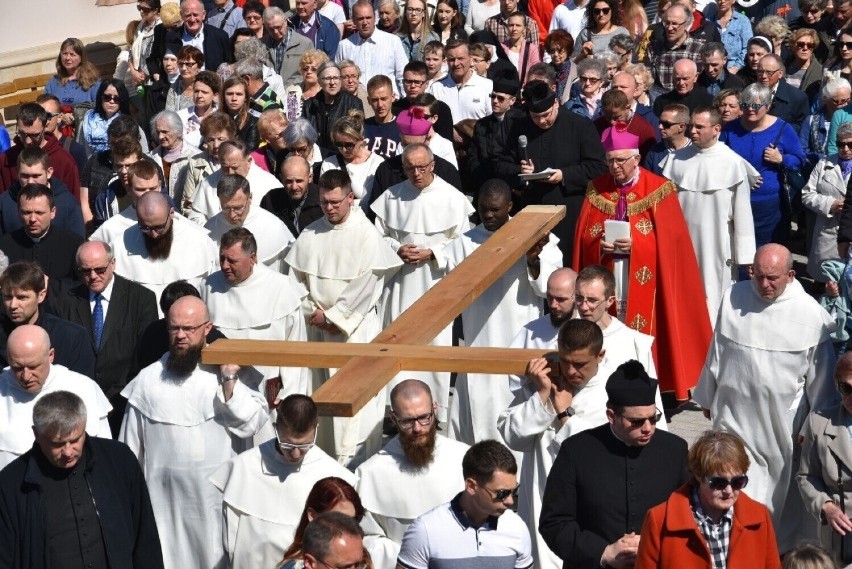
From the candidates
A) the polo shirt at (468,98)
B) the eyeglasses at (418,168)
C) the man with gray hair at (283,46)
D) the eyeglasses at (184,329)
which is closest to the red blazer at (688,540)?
the eyeglasses at (184,329)

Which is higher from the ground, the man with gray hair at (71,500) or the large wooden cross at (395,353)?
the large wooden cross at (395,353)

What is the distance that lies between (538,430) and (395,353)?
76 centimetres

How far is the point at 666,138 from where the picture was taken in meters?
11.8

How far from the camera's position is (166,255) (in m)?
10.6

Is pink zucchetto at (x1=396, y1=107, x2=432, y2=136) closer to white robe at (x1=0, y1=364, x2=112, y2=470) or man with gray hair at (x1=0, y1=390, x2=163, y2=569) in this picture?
white robe at (x1=0, y1=364, x2=112, y2=470)

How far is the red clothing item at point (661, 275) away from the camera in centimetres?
1087

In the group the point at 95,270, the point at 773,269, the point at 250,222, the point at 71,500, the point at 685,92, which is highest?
the point at 685,92

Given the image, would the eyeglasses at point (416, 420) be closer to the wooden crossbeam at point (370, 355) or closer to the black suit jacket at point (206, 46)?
the wooden crossbeam at point (370, 355)

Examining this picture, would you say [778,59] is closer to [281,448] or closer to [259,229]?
[259,229]

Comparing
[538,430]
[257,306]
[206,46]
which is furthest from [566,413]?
[206,46]

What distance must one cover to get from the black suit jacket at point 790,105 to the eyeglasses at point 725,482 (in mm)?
7062

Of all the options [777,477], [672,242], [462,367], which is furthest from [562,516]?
[672,242]

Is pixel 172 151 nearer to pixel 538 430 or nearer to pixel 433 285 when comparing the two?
pixel 433 285

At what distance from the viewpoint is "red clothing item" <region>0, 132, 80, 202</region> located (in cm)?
1266
